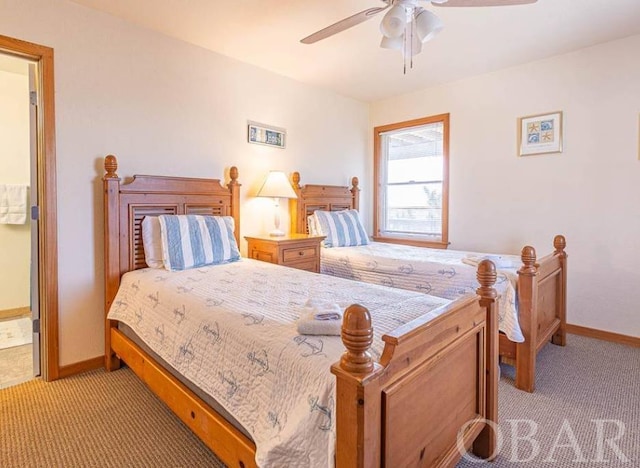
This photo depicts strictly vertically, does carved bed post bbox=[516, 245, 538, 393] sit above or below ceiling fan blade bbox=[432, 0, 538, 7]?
below

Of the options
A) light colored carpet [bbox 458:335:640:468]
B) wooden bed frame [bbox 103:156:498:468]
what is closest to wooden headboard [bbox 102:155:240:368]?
wooden bed frame [bbox 103:156:498:468]

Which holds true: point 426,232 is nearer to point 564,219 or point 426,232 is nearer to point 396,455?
point 564,219

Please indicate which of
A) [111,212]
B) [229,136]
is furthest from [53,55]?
[229,136]

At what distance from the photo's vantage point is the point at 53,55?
2277mm

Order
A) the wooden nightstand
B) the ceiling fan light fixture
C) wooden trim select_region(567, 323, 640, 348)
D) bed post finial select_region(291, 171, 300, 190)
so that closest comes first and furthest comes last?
the ceiling fan light fixture
wooden trim select_region(567, 323, 640, 348)
the wooden nightstand
bed post finial select_region(291, 171, 300, 190)

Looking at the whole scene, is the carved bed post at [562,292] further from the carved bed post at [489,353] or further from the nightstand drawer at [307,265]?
the nightstand drawer at [307,265]

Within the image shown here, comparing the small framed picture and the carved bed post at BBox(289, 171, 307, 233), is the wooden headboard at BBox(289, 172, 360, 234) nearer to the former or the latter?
the carved bed post at BBox(289, 171, 307, 233)

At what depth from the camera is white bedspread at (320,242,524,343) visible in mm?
2229

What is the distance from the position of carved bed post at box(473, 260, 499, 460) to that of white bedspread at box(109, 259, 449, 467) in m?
0.21

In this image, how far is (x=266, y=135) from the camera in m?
3.50

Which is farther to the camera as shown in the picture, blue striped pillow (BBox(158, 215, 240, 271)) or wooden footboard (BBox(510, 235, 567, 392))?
blue striped pillow (BBox(158, 215, 240, 271))

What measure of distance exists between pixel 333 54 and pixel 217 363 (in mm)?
2760

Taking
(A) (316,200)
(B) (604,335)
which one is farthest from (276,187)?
(B) (604,335)

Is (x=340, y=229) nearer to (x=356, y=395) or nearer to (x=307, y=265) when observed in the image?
(x=307, y=265)
